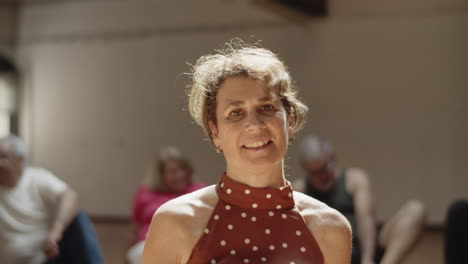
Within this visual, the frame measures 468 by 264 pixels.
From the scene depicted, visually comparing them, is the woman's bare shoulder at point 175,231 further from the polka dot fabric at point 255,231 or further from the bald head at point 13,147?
the bald head at point 13,147

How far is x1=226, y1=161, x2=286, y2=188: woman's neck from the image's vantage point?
4.62 feet

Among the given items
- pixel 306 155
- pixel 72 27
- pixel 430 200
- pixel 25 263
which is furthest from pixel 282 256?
pixel 72 27

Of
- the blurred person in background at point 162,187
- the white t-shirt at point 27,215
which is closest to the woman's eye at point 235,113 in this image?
the white t-shirt at point 27,215

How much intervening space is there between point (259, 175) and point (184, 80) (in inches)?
251

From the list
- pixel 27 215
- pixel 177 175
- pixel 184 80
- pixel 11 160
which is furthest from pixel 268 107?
pixel 184 80

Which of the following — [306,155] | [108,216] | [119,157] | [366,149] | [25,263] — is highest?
[306,155]

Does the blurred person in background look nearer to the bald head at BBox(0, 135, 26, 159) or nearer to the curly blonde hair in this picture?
the bald head at BBox(0, 135, 26, 159)

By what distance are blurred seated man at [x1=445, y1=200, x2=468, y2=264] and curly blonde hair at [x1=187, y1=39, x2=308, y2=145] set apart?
1.69 meters

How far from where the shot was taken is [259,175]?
1.42 meters

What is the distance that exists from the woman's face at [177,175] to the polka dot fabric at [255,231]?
3.18m

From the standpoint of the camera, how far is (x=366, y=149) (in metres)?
9.03

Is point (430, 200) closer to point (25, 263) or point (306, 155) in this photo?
point (306, 155)

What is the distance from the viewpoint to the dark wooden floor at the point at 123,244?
6227 mm

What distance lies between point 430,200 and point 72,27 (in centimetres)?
634
